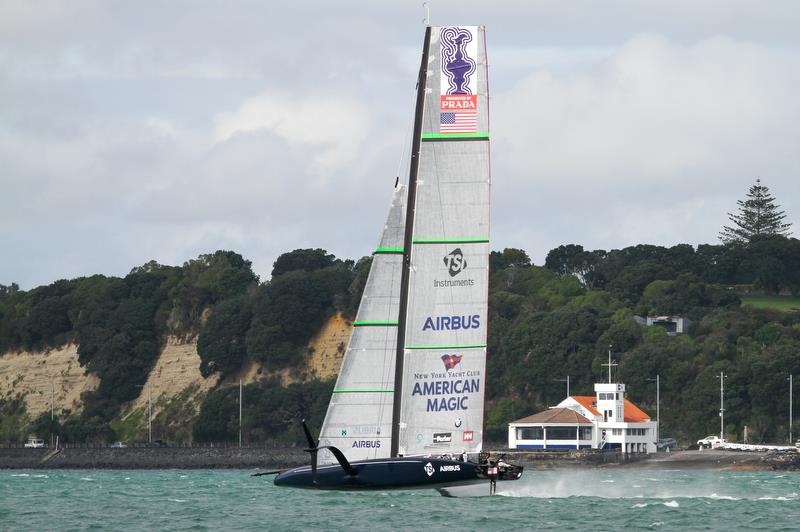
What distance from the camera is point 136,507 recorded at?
56688 millimetres

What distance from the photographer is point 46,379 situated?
557 ft

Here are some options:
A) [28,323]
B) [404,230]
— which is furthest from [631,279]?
[404,230]

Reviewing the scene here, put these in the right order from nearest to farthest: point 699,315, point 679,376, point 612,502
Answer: point 612,502 → point 679,376 → point 699,315

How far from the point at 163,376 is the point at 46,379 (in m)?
16.7

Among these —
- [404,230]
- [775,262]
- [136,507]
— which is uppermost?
[775,262]

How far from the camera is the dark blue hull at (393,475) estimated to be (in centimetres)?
3928

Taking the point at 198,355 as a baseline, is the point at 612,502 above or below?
below

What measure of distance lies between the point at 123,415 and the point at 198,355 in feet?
34.0

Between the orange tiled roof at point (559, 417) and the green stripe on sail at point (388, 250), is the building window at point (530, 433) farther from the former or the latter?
the green stripe on sail at point (388, 250)

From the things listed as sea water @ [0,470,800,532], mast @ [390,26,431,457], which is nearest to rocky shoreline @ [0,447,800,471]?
sea water @ [0,470,800,532]

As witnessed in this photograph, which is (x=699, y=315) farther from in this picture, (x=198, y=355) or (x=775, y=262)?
(x=198, y=355)

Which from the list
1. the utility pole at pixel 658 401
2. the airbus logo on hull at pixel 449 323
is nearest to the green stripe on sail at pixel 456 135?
the airbus logo on hull at pixel 449 323

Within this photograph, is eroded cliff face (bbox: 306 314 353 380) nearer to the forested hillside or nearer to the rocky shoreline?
the forested hillside

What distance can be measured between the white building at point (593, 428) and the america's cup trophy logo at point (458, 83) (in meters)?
86.5
